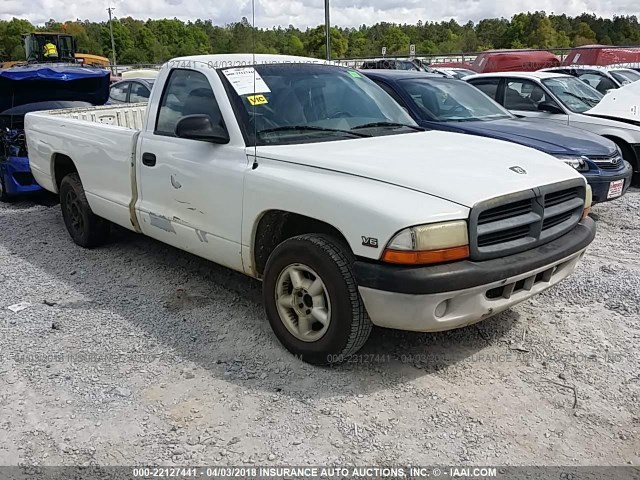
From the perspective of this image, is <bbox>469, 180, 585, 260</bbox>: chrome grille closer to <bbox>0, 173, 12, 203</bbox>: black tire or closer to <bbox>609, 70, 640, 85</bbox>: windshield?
<bbox>0, 173, 12, 203</bbox>: black tire

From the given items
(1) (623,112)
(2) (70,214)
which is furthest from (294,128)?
(1) (623,112)

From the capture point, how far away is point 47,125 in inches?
247

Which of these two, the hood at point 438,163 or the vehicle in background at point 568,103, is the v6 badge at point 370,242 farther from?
the vehicle in background at point 568,103

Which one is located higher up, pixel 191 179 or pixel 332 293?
pixel 191 179

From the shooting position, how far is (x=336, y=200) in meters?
3.30

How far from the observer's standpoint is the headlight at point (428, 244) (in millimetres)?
3035

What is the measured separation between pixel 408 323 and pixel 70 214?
431 centimetres

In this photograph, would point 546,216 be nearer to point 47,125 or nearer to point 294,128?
point 294,128

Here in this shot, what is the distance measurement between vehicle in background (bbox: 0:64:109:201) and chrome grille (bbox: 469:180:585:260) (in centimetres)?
659

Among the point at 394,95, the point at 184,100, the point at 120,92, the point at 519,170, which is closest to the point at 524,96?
the point at 394,95

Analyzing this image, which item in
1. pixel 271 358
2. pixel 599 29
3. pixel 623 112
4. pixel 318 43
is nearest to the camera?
pixel 271 358

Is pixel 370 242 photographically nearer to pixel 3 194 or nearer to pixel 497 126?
pixel 497 126

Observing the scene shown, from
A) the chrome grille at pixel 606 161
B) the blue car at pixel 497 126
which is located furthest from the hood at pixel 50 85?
the chrome grille at pixel 606 161

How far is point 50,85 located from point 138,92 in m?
4.33
